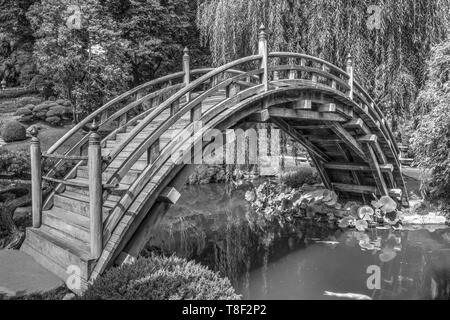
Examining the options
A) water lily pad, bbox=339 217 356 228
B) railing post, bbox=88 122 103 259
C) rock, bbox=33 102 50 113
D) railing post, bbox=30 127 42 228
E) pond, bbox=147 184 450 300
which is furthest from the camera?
rock, bbox=33 102 50 113

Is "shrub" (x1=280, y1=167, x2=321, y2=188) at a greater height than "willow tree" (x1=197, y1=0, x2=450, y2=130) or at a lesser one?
lesser

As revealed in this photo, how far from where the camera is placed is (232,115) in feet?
20.0

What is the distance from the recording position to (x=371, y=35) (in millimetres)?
11000

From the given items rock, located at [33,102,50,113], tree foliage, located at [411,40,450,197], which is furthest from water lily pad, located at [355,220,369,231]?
rock, located at [33,102,50,113]

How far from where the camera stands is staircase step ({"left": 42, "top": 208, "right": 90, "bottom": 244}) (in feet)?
16.8

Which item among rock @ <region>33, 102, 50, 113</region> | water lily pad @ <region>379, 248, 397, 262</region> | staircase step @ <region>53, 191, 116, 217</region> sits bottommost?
water lily pad @ <region>379, 248, 397, 262</region>

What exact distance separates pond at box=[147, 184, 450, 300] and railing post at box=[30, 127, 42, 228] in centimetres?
194

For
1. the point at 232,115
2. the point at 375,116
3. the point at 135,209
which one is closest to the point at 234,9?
the point at 375,116

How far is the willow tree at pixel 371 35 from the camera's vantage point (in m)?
10.7

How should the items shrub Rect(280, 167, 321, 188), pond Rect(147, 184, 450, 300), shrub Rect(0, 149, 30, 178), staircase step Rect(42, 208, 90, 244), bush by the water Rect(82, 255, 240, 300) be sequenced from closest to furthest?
bush by the water Rect(82, 255, 240, 300) → staircase step Rect(42, 208, 90, 244) → pond Rect(147, 184, 450, 300) → shrub Rect(0, 149, 30, 178) → shrub Rect(280, 167, 321, 188)

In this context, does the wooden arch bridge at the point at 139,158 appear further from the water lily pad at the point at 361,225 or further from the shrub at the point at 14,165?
the shrub at the point at 14,165

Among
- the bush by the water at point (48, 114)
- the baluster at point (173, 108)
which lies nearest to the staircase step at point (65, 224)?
the baluster at point (173, 108)

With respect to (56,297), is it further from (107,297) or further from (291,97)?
(291,97)

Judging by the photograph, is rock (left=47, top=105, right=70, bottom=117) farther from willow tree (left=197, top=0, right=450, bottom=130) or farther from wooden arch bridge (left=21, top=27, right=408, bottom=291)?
wooden arch bridge (left=21, top=27, right=408, bottom=291)
